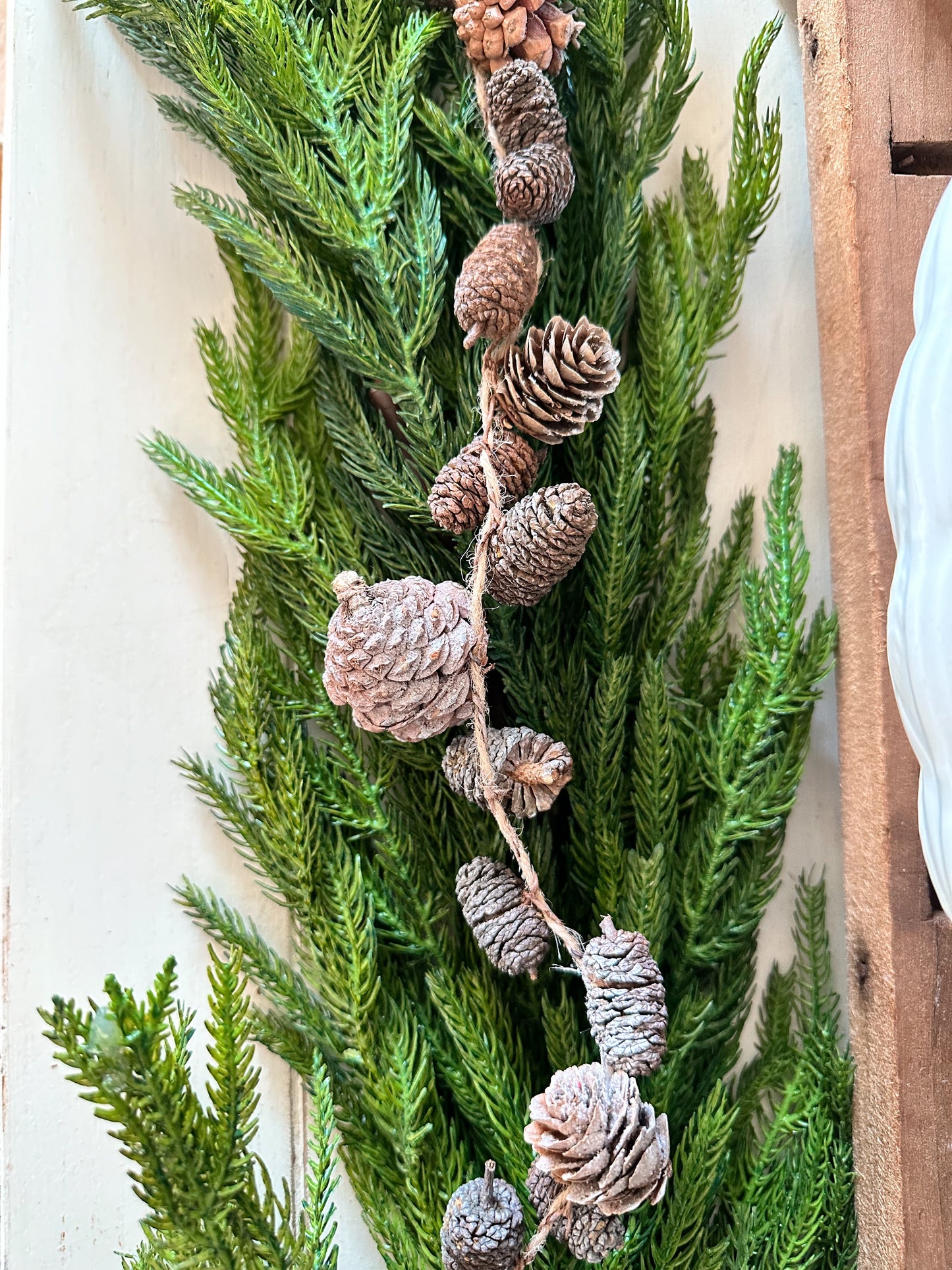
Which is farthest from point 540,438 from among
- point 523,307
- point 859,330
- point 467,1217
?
point 467,1217

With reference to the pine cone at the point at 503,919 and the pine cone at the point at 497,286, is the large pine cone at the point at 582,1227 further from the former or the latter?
the pine cone at the point at 497,286

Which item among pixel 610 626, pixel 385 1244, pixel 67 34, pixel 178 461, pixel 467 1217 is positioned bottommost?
pixel 385 1244

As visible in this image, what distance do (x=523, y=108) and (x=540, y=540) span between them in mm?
235

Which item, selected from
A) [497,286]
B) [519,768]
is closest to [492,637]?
[519,768]

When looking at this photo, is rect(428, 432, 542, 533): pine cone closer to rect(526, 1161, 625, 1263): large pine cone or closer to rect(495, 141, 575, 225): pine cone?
rect(495, 141, 575, 225): pine cone

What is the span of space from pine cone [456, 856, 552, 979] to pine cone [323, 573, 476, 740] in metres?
0.09

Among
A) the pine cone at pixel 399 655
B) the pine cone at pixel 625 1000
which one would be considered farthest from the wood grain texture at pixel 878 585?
the pine cone at pixel 399 655

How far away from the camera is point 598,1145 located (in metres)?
0.42

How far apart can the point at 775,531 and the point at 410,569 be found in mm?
218

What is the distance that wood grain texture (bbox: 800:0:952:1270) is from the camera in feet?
1.67

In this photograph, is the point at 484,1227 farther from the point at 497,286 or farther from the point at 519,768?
the point at 497,286

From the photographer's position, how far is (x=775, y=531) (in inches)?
22.4

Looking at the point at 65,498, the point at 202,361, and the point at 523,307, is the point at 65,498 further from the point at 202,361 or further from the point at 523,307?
the point at 523,307

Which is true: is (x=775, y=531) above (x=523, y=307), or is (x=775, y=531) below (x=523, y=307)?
below
